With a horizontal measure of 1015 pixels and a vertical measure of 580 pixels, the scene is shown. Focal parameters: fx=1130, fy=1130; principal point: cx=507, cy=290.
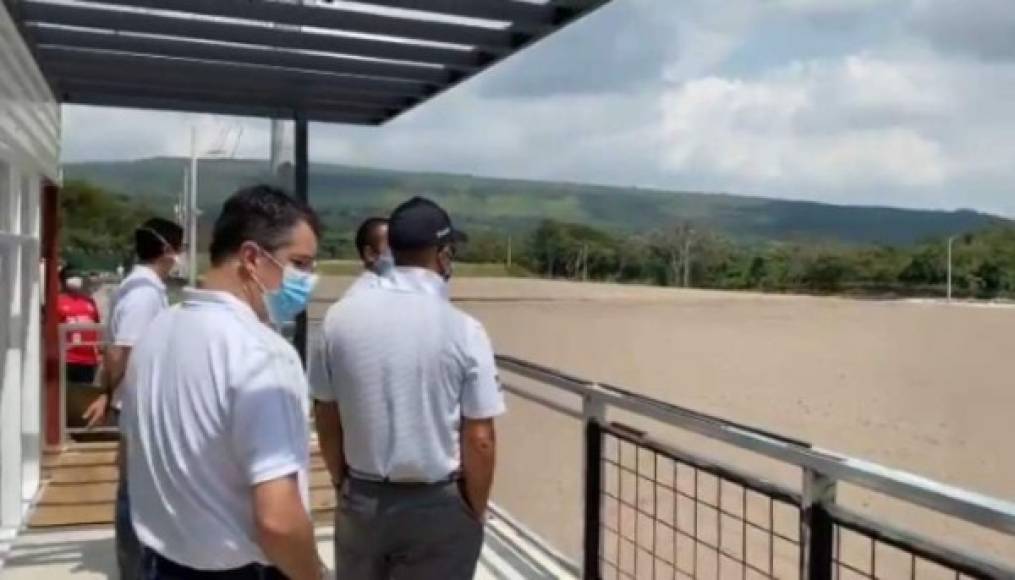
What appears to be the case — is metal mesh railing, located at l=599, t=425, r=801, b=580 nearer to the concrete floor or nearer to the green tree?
the concrete floor

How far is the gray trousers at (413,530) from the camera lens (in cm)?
250

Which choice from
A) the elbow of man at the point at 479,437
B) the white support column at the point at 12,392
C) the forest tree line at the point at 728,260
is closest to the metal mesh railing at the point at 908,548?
the elbow of man at the point at 479,437

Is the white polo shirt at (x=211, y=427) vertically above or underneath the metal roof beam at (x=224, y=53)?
underneath

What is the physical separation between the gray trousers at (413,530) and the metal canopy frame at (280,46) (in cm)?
179

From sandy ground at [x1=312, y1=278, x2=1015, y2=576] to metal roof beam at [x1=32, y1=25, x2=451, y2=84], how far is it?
Answer: 91 centimetres

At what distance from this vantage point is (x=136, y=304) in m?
3.23

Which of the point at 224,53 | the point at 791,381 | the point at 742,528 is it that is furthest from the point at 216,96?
the point at 791,381

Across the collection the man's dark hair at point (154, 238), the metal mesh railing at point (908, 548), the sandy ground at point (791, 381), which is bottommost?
the sandy ground at point (791, 381)

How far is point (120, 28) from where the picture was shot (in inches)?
161

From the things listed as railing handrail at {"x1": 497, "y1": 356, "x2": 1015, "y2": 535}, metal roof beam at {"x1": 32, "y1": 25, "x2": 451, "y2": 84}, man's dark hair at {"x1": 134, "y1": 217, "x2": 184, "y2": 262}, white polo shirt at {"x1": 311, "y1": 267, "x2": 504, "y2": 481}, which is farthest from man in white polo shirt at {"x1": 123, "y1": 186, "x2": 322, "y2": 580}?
metal roof beam at {"x1": 32, "y1": 25, "x2": 451, "y2": 84}

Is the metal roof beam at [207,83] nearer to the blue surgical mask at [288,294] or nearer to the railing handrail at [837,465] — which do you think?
the railing handrail at [837,465]

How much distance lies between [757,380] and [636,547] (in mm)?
17320

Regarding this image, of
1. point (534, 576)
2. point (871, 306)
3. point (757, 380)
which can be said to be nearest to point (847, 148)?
point (871, 306)

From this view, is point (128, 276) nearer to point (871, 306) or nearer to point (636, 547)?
point (636, 547)
